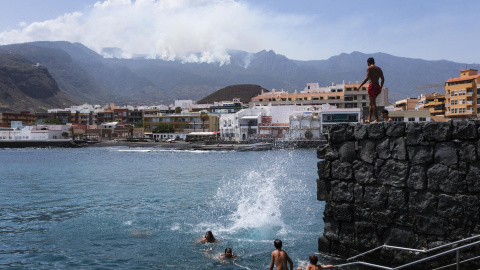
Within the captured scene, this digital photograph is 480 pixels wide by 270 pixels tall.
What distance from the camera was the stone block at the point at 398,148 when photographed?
889 centimetres

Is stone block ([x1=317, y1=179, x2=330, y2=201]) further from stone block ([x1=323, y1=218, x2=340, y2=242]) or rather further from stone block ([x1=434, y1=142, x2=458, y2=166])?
stone block ([x1=434, y1=142, x2=458, y2=166])

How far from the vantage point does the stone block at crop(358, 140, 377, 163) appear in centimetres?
939

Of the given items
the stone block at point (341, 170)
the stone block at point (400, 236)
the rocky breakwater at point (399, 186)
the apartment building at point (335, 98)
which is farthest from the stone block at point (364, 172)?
the apartment building at point (335, 98)

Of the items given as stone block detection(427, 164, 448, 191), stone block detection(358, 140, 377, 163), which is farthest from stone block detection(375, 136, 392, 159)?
stone block detection(427, 164, 448, 191)

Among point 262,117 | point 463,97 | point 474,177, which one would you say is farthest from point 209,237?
point 262,117

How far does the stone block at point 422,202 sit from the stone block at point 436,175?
0.20 m

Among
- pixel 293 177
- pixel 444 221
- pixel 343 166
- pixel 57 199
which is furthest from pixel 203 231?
pixel 293 177

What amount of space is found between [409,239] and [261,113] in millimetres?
102233

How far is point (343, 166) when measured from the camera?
985cm

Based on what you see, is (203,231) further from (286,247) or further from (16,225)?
(16,225)

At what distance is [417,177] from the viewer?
28.7 ft

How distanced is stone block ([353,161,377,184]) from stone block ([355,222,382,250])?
0.99m

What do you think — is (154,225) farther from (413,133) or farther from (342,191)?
(413,133)

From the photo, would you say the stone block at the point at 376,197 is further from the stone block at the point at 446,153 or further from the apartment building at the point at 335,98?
the apartment building at the point at 335,98
